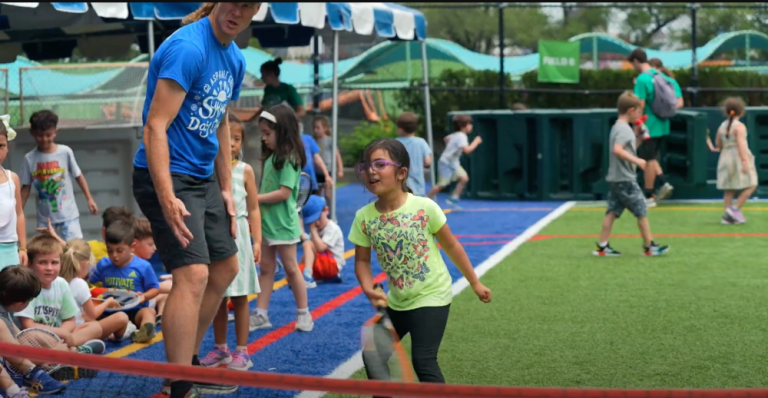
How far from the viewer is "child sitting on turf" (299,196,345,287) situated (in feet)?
33.1

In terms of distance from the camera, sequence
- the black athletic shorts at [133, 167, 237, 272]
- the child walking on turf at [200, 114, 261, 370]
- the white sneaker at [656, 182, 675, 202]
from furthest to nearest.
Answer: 1. the white sneaker at [656, 182, 675, 202]
2. the child walking on turf at [200, 114, 261, 370]
3. the black athletic shorts at [133, 167, 237, 272]

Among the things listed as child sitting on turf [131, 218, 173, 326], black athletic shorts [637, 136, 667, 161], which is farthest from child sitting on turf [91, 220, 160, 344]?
black athletic shorts [637, 136, 667, 161]

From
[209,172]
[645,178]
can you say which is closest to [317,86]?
[645,178]

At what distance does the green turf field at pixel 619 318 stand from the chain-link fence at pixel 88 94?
403 cm

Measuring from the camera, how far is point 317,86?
17953 mm

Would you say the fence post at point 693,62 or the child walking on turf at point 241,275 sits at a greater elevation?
the fence post at point 693,62

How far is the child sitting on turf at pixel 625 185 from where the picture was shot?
11117mm

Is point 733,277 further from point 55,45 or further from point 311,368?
point 55,45

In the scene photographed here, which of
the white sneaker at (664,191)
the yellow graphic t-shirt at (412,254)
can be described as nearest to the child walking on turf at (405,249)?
the yellow graphic t-shirt at (412,254)

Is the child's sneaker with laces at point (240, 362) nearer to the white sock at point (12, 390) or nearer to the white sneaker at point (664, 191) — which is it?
the white sock at point (12, 390)

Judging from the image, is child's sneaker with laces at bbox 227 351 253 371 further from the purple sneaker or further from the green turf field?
the purple sneaker

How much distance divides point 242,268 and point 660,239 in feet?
22.0

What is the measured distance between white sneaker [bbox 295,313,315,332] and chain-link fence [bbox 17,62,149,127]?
4319 millimetres

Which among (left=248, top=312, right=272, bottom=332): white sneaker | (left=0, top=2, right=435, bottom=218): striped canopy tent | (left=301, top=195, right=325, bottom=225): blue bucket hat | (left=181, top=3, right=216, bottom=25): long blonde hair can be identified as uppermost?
(left=0, top=2, right=435, bottom=218): striped canopy tent
